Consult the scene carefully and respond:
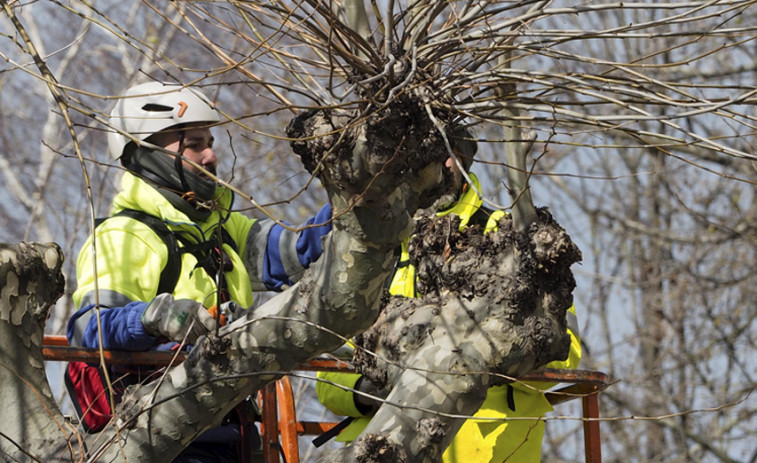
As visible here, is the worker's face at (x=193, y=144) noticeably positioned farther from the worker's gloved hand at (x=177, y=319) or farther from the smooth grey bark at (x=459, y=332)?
the smooth grey bark at (x=459, y=332)

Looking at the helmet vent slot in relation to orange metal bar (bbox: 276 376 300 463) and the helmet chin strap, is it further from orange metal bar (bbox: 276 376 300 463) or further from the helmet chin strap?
orange metal bar (bbox: 276 376 300 463)

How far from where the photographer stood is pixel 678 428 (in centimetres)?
1189

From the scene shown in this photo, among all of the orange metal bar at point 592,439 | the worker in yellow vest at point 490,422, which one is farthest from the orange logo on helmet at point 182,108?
the orange metal bar at point 592,439

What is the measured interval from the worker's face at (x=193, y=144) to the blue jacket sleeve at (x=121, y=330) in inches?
40.2

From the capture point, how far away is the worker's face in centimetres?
498

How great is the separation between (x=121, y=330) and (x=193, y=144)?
4.28 ft

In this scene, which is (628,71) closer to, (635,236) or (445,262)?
(445,262)

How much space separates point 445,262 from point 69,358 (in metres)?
1.21

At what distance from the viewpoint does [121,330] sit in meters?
3.96

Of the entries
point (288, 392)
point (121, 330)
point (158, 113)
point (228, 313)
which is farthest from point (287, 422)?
point (158, 113)

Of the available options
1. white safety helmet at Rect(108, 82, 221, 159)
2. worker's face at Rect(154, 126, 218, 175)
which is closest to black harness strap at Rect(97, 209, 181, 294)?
worker's face at Rect(154, 126, 218, 175)

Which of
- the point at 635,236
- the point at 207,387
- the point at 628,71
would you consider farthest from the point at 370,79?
the point at 635,236

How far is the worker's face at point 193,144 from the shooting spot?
4984 millimetres

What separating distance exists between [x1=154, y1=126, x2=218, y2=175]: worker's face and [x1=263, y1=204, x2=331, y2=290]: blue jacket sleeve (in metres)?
0.39
